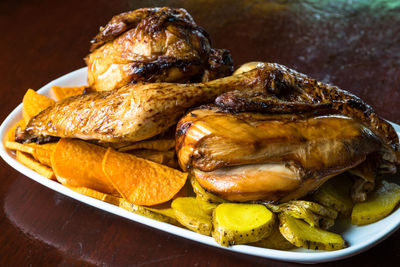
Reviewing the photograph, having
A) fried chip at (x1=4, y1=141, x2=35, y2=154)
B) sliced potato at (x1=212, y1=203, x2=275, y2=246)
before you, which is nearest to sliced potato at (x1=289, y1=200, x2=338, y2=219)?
sliced potato at (x1=212, y1=203, x2=275, y2=246)

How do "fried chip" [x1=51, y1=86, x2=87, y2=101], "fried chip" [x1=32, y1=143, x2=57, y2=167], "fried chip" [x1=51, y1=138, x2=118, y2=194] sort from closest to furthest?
"fried chip" [x1=51, y1=138, x2=118, y2=194] < "fried chip" [x1=32, y1=143, x2=57, y2=167] < "fried chip" [x1=51, y1=86, x2=87, y2=101]

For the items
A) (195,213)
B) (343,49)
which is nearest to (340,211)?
(195,213)

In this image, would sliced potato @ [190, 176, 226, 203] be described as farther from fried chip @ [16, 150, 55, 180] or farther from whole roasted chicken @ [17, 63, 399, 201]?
fried chip @ [16, 150, 55, 180]

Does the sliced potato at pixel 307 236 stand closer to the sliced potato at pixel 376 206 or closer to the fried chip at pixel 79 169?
the sliced potato at pixel 376 206

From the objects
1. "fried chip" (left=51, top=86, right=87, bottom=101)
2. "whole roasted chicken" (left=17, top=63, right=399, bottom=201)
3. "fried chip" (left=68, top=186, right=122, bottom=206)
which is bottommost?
"fried chip" (left=68, top=186, right=122, bottom=206)

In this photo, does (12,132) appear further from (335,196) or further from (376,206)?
(376,206)

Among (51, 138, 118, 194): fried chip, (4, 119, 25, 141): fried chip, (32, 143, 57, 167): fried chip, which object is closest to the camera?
(51, 138, 118, 194): fried chip
